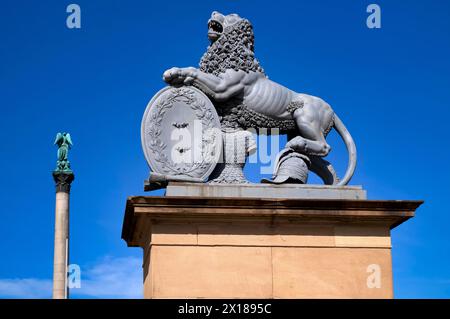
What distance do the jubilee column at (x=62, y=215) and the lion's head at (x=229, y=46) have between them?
90.0ft

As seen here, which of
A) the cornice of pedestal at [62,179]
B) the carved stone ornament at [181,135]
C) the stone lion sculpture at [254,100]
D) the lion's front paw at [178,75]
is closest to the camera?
the carved stone ornament at [181,135]

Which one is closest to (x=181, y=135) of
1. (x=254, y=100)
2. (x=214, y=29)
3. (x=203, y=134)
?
(x=203, y=134)

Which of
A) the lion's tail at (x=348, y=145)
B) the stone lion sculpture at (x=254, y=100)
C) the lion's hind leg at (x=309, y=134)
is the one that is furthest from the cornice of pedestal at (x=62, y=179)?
the lion's hind leg at (x=309, y=134)

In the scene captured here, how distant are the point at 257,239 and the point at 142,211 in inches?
65.7

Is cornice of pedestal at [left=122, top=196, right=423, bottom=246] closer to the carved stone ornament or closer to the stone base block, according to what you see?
the stone base block

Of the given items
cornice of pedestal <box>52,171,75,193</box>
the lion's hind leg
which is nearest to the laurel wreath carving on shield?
the lion's hind leg

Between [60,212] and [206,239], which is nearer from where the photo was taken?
[206,239]

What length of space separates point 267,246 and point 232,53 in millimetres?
3091

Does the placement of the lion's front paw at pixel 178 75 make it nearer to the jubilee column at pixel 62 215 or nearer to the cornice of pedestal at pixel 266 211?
the cornice of pedestal at pixel 266 211

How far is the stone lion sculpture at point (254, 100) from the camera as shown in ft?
45.1

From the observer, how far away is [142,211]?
12.7 m

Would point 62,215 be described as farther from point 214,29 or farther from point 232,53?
point 232,53
